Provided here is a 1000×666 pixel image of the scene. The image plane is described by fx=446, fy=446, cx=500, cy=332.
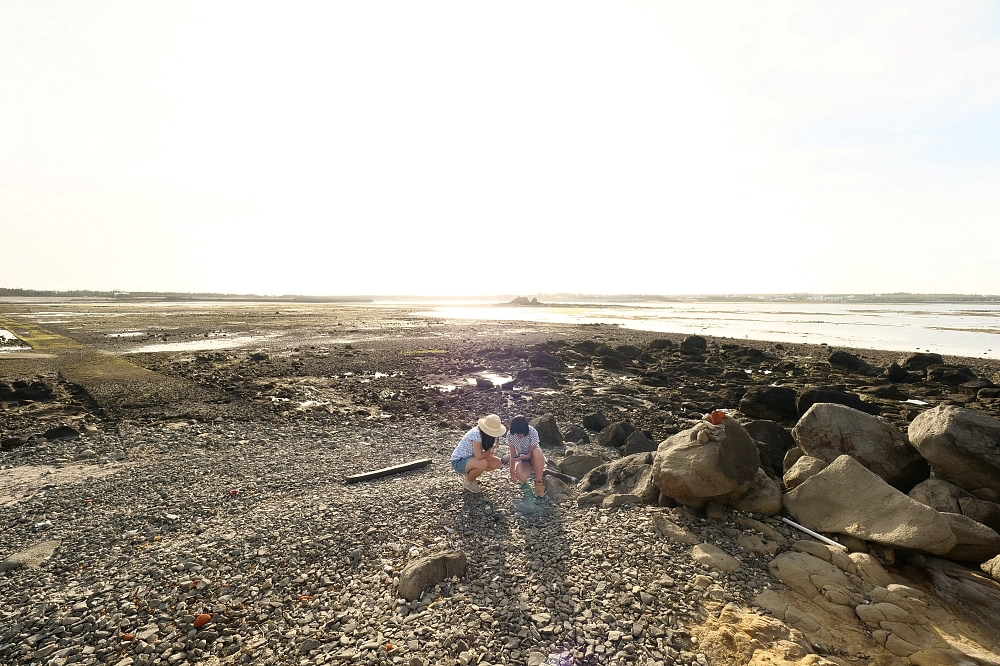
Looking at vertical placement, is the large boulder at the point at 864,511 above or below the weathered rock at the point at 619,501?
above

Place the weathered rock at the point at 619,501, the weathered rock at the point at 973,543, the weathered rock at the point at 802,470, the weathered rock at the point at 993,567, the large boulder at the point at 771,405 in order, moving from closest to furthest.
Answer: the weathered rock at the point at 993,567, the weathered rock at the point at 973,543, the weathered rock at the point at 802,470, the weathered rock at the point at 619,501, the large boulder at the point at 771,405

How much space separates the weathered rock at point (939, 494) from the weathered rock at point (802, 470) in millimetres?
1497

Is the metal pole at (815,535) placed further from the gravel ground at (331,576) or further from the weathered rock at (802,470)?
the gravel ground at (331,576)

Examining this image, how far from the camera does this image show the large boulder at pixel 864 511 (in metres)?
6.73

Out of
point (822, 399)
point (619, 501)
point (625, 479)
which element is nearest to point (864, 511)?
point (619, 501)

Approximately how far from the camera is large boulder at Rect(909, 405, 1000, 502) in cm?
800

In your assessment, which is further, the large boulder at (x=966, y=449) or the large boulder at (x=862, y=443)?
the large boulder at (x=862, y=443)

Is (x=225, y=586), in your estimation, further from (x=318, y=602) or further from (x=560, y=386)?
(x=560, y=386)

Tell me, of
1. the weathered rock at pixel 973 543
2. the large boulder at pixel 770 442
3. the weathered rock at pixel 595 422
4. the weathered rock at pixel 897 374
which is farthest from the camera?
the weathered rock at pixel 897 374

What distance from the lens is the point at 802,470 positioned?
8.81 m

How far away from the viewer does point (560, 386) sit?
2197 centimetres

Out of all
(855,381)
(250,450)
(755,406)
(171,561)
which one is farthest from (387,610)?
(855,381)

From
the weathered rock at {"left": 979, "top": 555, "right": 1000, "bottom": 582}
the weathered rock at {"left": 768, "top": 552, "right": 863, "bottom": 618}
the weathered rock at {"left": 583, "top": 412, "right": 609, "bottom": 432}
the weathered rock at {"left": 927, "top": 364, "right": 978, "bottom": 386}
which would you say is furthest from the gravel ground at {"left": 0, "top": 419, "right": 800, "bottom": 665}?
the weathered rock at {"left": 927, "top": 364, "right": 978, "bottom": 386}

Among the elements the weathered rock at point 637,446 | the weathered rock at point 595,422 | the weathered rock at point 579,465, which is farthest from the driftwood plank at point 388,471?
the weathered rock at point 595,422
